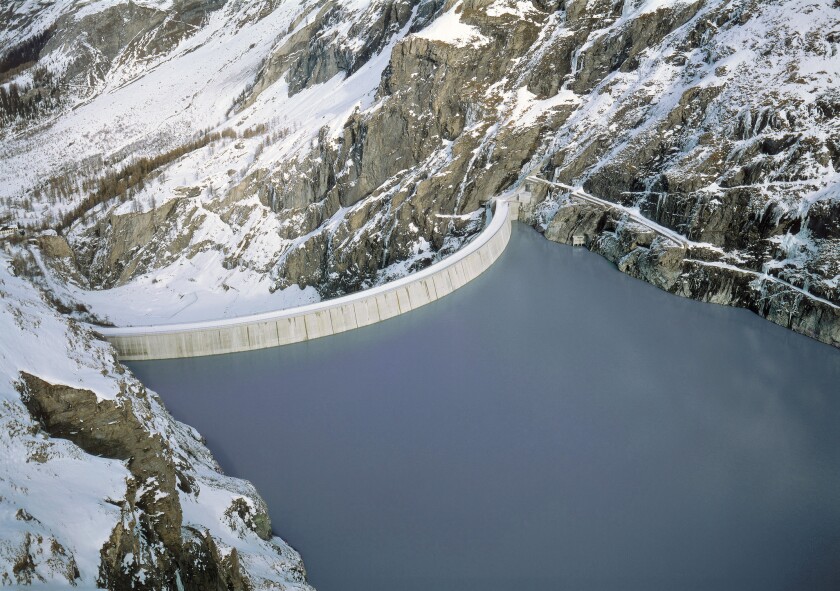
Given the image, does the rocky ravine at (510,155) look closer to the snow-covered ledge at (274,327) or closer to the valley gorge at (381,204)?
the valley gorge at (381,204)

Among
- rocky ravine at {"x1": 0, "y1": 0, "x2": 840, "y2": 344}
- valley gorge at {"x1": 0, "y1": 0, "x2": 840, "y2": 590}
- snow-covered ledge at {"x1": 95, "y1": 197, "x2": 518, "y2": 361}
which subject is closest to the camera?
valley gorge at {"x1": 0, "y1": 0, "x2": 840, "y2": 590}

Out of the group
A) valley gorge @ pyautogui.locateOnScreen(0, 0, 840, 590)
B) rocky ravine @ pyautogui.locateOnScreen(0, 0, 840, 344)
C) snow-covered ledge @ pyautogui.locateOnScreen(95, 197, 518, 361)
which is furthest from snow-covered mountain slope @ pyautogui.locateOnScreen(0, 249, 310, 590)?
rocky ravine @ pyautogui.locateOnScreen(0, 0, 840, 344)

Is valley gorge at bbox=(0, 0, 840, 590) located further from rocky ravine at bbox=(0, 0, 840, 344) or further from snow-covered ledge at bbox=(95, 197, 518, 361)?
snow-covered ledge at bbox=(95, 197, 518, 361)

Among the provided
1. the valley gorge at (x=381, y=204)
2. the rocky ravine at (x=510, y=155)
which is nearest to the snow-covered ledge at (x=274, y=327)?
the valley gorge at (x=381, y=204)

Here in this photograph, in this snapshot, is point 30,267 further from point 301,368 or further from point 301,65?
point 301,65

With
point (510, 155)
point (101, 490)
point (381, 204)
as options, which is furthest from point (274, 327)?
point (510, 155)

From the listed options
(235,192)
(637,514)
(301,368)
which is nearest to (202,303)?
(235,192)
